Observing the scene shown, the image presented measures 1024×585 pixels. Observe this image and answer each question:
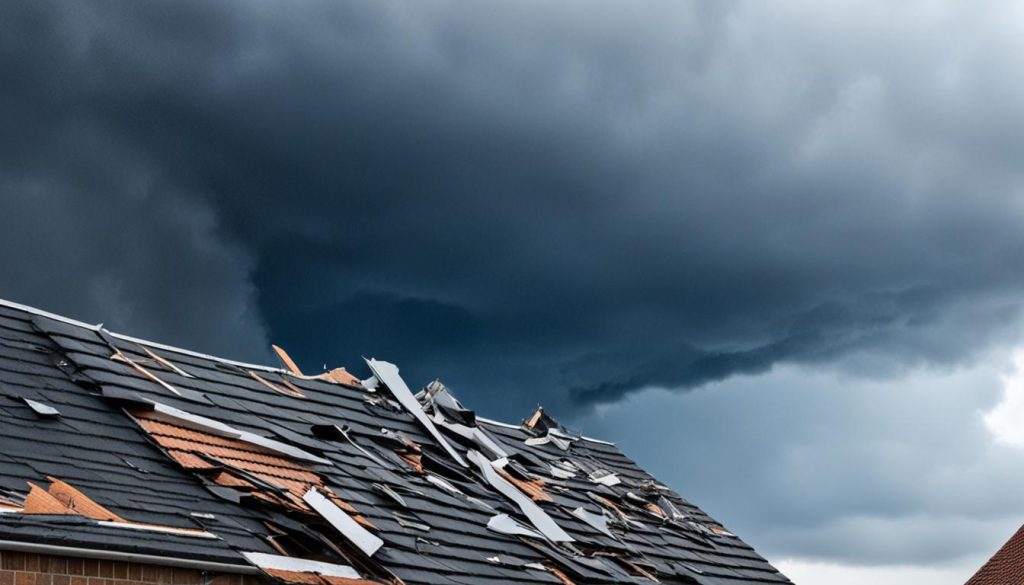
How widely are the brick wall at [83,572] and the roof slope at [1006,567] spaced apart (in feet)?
111

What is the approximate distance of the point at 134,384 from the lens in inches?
556

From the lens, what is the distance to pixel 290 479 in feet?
44.5

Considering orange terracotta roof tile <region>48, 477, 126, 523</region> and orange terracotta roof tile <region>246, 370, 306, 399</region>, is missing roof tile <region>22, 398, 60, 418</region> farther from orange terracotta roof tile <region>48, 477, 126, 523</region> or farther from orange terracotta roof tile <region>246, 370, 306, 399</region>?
orange terracotta roof tile <region>246, 370, 306, 399</region>

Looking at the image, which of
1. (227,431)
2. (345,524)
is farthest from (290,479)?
(345,524)

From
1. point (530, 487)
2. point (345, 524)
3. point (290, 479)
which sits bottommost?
point (345, 524)

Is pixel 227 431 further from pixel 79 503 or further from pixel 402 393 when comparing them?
pixel 402 393

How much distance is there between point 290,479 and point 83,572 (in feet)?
14.0

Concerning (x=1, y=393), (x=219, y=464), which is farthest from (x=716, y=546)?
(x=1, y=393)

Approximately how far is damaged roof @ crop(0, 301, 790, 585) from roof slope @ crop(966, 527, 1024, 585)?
22247mm

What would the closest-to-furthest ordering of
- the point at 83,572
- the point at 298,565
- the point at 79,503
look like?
the point at 83,572 < the point at 79,503 < the point at 298,565

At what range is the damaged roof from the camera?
11.0 meters

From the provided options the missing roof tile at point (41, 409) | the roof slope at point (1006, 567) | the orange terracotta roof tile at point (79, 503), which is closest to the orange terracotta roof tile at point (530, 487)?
the missing roof tile at point (41, 409)

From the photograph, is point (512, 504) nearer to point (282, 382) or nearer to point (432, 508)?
point (432, 508)

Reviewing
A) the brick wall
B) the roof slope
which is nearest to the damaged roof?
the brick wall
